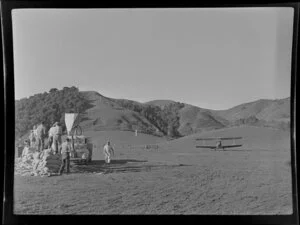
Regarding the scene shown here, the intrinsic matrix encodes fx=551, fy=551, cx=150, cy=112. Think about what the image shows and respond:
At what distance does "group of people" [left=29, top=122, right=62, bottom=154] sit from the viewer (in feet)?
11.4

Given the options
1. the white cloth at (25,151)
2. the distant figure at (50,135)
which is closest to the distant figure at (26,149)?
the white cloth at (25,151)

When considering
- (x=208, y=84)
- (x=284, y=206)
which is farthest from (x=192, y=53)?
(x=284, y=206)

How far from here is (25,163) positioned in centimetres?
346

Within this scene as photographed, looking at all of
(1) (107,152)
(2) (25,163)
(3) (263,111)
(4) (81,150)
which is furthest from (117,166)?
(3) (263,111)

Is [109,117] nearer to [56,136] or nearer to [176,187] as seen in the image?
[56,136]

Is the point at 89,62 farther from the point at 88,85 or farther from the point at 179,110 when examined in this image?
the point at 179,110

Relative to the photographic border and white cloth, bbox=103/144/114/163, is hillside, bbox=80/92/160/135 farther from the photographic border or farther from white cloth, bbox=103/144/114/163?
the photographic border

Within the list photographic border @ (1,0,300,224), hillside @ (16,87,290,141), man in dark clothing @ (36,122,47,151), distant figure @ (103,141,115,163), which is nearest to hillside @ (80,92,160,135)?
hillside @ (16,87,290,141)

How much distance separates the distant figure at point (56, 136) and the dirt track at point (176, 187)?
7.4 inches

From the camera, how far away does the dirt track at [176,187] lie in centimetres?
345

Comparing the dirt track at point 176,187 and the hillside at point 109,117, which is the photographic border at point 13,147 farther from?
the hillside at point 109,117

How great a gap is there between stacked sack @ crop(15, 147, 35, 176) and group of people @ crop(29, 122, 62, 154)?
0.18ft

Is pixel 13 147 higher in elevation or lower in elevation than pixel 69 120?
lower

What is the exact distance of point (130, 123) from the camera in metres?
3.53
